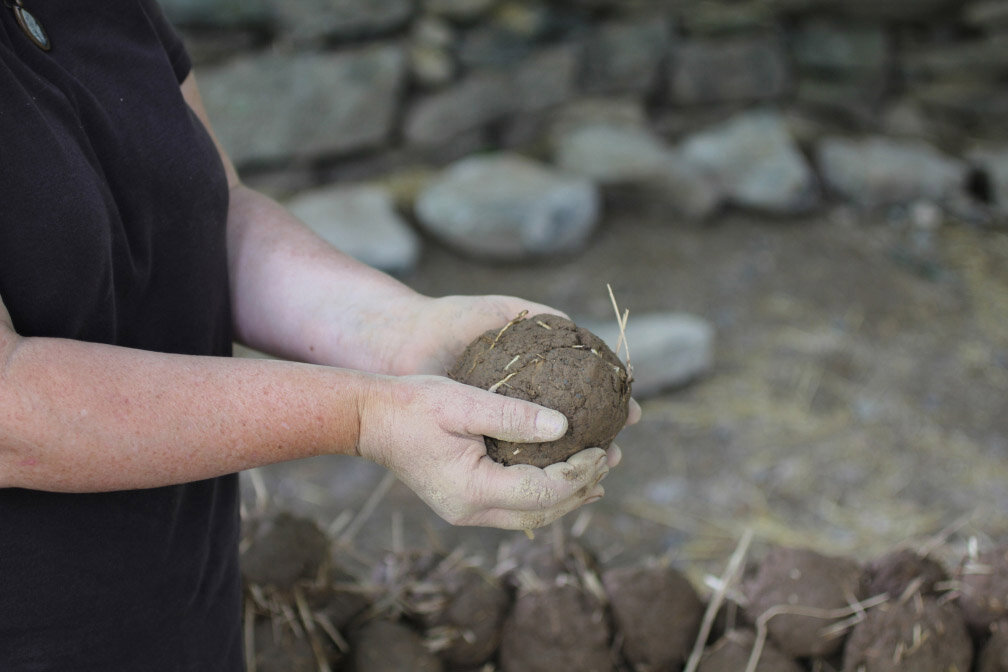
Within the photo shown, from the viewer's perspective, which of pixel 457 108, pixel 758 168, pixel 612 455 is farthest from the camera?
pixel 758 168

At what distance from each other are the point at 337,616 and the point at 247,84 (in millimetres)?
3396

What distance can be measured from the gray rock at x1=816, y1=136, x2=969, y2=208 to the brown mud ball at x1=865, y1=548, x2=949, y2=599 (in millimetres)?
3827

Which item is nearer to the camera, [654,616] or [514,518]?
[514,518]

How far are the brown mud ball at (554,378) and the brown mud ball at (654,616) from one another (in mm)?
648

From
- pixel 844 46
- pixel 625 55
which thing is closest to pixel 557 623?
pixel 625 55

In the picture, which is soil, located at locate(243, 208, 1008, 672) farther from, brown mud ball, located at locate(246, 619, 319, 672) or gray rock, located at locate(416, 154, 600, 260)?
brown mud ball, located at locate(246, 619, 319, 672)

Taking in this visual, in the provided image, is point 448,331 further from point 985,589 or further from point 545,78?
point 545,78

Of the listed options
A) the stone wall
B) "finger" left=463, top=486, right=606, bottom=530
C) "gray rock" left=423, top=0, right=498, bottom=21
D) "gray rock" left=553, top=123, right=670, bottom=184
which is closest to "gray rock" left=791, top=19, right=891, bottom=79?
the stone wall

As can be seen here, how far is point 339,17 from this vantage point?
16.5 feet

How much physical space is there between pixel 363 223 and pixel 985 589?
11.3 feet

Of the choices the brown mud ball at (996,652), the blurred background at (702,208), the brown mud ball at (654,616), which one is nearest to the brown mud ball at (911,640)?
the brown mud ball at (996,652)

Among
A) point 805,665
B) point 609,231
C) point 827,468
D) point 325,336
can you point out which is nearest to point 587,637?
point 805,665

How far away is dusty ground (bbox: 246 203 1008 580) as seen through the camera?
3.61m

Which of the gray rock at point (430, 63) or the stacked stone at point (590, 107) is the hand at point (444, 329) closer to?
the stacked stone at point (590, 107)
